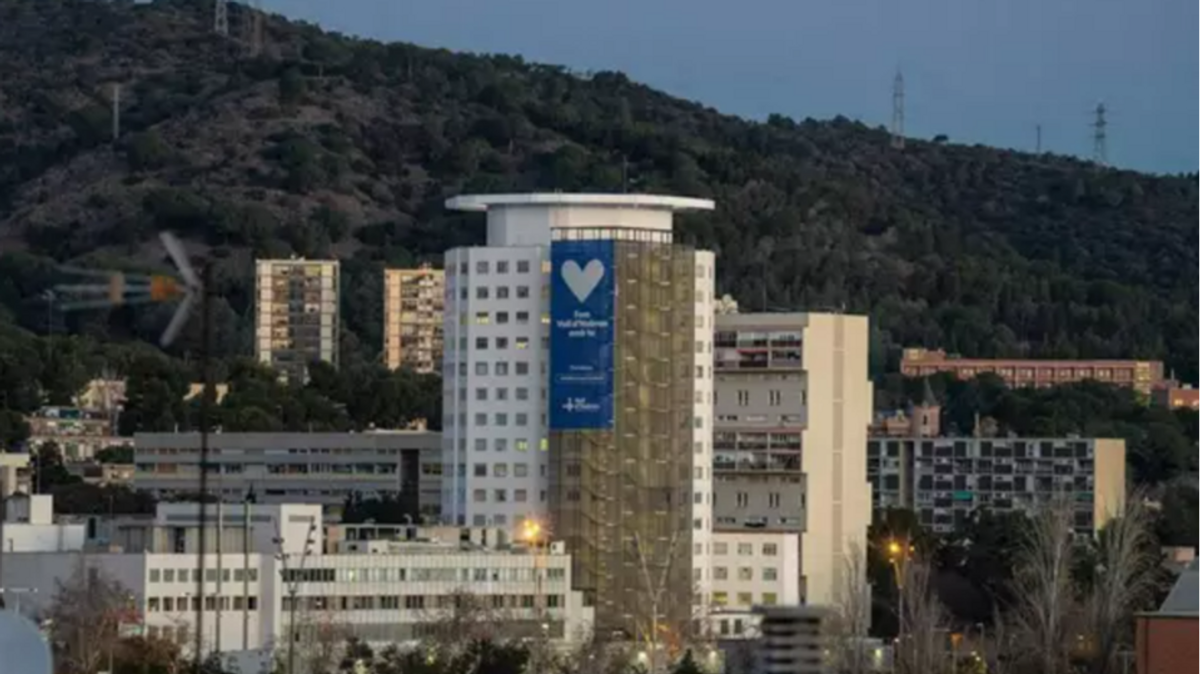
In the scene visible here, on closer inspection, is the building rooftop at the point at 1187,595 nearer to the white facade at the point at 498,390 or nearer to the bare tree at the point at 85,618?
the bare tree at the point at 85,618

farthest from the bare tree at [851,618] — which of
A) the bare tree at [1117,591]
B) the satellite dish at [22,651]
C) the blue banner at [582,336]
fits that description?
the satellite dish at [22,651]

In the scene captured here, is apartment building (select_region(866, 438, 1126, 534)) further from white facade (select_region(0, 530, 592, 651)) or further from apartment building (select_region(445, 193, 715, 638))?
white facade (select_region(0, 530, 592, 651))

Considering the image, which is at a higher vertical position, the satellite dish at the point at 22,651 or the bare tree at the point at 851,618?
the satellite dish at the point at 22,651

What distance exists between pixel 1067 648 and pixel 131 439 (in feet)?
247

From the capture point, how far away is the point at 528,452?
125m

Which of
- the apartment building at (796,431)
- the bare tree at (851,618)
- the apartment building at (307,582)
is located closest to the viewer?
the bare tree at (851,618)

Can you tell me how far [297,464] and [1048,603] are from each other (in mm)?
52107

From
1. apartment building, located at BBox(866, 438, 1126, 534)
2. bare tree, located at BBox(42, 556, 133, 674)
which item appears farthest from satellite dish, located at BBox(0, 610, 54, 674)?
apartment building, located at BBox(866, 438, 1126, 534)

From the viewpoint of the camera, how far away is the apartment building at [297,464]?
481ft

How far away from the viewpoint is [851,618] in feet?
327

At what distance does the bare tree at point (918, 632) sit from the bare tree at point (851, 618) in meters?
0.98

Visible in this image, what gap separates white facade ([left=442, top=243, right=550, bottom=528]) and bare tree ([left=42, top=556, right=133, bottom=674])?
70.6 feet

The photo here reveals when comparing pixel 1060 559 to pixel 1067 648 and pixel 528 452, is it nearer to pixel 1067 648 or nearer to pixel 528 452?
pixel 1067 648

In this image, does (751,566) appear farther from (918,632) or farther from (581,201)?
(918,632)
